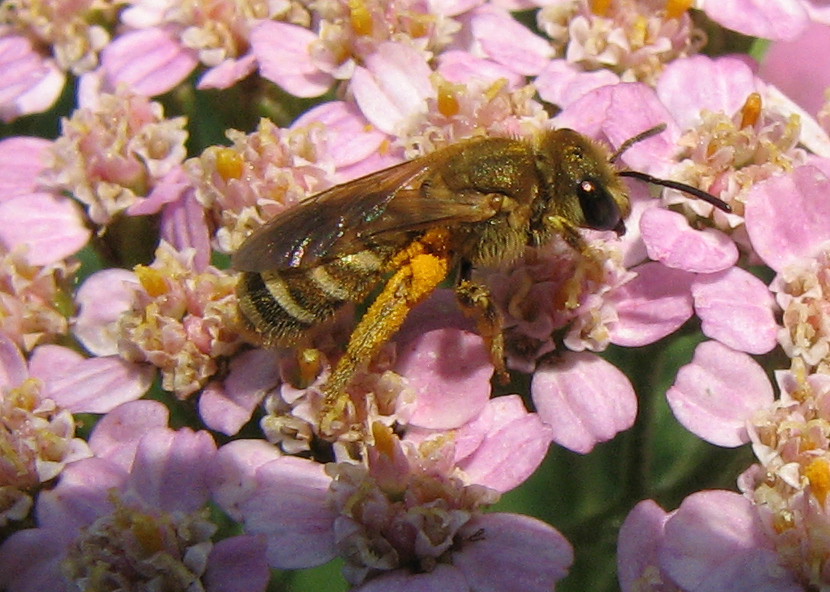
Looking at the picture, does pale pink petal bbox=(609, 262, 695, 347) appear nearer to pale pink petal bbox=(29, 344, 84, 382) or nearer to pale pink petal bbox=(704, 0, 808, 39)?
pale pink petal bbox=(704, 0, 808, 39)

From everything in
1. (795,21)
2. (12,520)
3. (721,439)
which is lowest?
(12,520)

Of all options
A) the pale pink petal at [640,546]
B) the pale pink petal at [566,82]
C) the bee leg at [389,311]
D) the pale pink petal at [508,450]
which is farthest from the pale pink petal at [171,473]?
the pale pink petal at [566,82]

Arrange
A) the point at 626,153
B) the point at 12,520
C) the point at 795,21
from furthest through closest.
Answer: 1. the point at 795,21
2. the point at 626,153
3. the point at 12,520

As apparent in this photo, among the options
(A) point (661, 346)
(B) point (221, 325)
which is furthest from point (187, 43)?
(A) point (661, 346)

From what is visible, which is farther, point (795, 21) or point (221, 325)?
point (795, 21)

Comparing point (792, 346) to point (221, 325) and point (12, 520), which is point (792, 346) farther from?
point (12, 520)

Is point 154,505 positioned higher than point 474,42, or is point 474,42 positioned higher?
point 474,42
